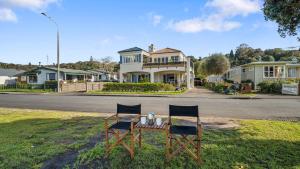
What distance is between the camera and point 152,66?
33.7 m

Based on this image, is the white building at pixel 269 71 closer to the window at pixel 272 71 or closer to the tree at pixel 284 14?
the window at pixel 272 71

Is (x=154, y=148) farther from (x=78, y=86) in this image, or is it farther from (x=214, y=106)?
(x=78, y=86)

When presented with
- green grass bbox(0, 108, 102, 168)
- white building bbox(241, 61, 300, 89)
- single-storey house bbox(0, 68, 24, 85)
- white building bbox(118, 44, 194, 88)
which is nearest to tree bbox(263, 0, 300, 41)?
green grass bbox(0, 108, 102, 168)

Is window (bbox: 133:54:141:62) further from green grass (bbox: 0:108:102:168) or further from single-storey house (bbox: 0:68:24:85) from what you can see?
single-storey house (bbox: 0:68:24:85)

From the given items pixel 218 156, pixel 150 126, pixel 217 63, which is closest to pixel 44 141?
pixel 150 126

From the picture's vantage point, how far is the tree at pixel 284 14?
670 centimetres

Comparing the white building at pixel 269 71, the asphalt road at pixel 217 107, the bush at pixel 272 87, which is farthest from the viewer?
the white building at pixel 269 71

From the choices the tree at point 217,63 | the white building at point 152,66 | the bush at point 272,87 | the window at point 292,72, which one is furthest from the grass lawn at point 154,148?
the tree at point 217,63

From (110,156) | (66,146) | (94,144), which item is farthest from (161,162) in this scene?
(66,146)

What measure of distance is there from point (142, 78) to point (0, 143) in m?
29.5

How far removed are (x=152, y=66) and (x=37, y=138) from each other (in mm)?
27729

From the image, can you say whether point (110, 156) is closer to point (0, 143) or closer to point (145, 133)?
point (145, 133)

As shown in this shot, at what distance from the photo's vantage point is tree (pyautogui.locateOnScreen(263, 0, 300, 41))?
6699 millimetres

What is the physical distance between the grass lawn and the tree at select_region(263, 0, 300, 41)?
349 centimetres
